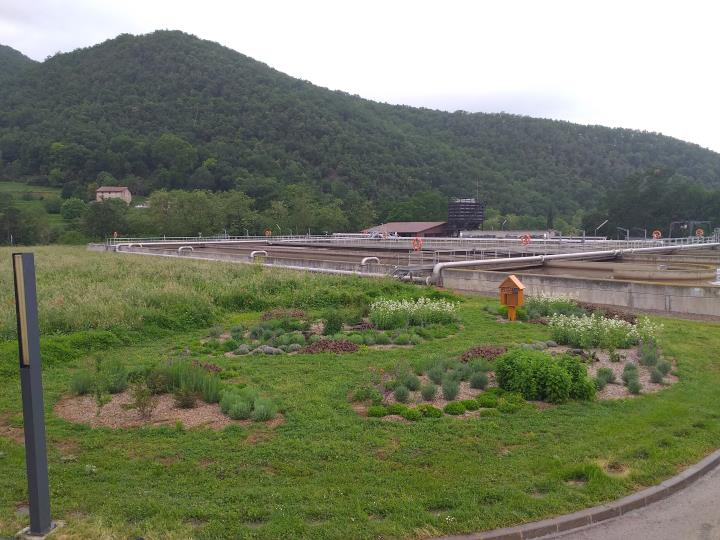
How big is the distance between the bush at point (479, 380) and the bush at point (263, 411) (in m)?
3.40

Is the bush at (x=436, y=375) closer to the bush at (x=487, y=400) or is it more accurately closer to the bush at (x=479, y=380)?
the bush at (x=479, y=380)

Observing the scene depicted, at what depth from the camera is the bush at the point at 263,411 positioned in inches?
336

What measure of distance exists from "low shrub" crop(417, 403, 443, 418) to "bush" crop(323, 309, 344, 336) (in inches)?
249

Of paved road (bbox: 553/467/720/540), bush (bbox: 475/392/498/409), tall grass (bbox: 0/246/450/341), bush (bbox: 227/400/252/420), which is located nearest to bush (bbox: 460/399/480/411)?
bush (bbox: 475/392/498/409)

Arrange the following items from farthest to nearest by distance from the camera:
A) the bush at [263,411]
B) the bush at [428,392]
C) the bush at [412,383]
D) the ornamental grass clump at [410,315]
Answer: the ornamental grass clump at [410,315] < the bush at [412,383] < the bush at [428,392] < the bush at [263,411]

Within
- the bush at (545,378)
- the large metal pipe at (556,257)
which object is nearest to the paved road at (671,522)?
the bush at (545,378)

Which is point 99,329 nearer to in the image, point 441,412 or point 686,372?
point 441,412

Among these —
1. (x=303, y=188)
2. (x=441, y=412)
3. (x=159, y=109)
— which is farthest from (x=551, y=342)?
(x=159, y=109)

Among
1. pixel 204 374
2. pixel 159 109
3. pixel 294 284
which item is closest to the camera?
Answer: pixel 204 374

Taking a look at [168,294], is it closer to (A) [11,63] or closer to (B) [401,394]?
(B) [401,394]

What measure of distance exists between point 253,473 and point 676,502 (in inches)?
178

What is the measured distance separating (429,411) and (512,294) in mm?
8635

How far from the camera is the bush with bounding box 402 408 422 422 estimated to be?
8.59 meters

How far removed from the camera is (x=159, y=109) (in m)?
136
